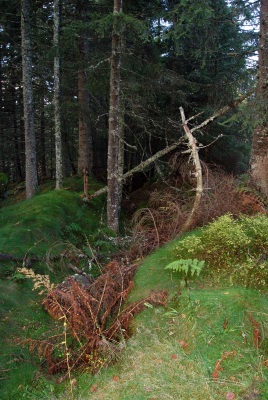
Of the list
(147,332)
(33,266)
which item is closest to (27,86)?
(33,266)

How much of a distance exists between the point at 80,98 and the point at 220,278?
11.7 m

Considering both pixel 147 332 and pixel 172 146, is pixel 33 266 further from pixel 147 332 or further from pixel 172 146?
pixel 172 146

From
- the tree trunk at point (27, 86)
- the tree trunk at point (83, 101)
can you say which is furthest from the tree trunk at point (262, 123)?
the tree trunk at point (27, 86)

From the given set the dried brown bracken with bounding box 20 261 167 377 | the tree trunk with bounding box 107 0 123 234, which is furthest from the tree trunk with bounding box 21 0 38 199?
the dried brown bracken with bounding box 20 261 167 377

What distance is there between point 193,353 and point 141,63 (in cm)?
1103

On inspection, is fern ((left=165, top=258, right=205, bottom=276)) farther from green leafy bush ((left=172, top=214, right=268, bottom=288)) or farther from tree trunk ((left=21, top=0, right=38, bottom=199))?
tree trunk ((left=21, top=0, right=38, bottom=199))

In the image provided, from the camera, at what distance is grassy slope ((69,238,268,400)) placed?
281 centimetres

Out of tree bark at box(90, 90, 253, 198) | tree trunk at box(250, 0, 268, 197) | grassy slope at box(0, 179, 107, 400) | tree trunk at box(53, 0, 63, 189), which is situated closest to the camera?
grassy slope at box(0, 179, 107, 400)

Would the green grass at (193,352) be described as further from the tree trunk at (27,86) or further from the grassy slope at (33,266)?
the tree trunk at (27,86)

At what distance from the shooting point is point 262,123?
712cm

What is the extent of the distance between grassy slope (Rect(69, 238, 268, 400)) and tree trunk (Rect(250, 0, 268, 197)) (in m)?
4.33

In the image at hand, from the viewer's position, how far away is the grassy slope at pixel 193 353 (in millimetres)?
2811

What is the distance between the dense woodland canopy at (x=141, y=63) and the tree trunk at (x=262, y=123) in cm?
23

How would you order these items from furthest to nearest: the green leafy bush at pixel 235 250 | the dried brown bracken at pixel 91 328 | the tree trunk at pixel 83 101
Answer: the tree trunk at pixel 83 101, the green leafy bush at pixel 235 250, the dried brown bracken at pixel 91 328
